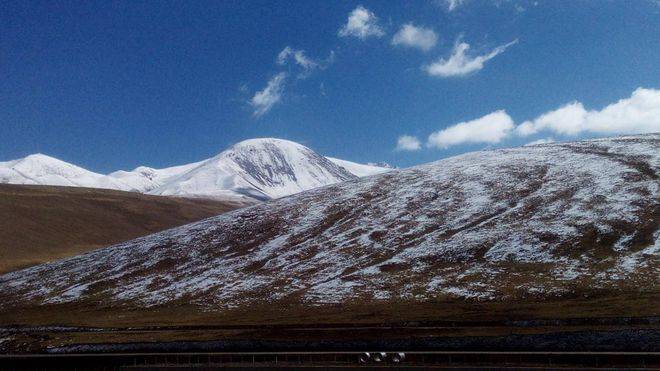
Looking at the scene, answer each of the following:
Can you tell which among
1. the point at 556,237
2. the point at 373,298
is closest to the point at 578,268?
the point at 556,237

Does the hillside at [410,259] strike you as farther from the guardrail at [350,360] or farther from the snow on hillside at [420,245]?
the guardrail at [350,360]

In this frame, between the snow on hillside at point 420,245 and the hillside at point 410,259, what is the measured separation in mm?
507

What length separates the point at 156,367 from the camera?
158ft

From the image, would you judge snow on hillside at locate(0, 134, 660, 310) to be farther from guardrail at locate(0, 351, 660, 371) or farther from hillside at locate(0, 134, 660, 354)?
guardrail at locate(0, 351, 660, 371)

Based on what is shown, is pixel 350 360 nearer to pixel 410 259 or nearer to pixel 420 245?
pixel 410 259

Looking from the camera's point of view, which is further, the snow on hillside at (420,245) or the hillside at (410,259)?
the snow on hillside at (420,245)

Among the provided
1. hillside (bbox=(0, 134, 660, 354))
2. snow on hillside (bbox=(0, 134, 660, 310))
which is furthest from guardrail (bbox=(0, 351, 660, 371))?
snow on hillside (bbox=(0, 134, 660, 310))

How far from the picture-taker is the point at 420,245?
12612 centimetres

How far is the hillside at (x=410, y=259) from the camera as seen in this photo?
8325cm

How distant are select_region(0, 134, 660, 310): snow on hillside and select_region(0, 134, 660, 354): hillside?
0.51 metres

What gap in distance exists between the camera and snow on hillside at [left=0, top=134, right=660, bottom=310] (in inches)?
3858

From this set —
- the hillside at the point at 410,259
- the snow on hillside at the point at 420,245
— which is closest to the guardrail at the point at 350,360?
the hillside at the point at 410,259

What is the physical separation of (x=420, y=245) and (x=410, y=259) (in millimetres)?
9282

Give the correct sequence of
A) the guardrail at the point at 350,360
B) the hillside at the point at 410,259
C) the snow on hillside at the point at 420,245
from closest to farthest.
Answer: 1. the guardrail at the point at 350,360
2. the hillside at the point at 410,259
3. the snow on hillside at the point at 420,245
